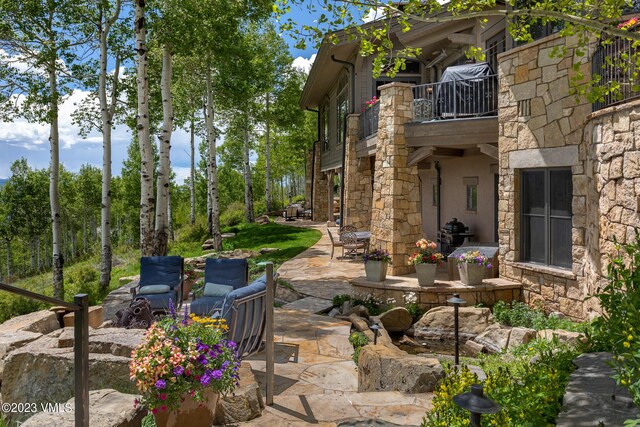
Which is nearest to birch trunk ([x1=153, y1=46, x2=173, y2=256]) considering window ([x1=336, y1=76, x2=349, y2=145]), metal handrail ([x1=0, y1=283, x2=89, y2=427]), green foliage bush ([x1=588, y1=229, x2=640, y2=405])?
window ([x1=336, y1=76, x2=349, y2=145])

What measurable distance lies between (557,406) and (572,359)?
1.01 m

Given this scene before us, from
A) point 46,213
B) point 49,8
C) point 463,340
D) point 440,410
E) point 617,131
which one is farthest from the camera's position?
point 46,213

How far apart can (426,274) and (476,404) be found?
23.3 ft

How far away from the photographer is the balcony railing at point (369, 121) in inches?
526

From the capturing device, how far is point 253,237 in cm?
2075

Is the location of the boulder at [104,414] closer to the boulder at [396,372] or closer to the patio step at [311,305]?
the boulder at [396,372]

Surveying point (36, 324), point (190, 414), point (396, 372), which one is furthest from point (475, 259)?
point (36, 324)

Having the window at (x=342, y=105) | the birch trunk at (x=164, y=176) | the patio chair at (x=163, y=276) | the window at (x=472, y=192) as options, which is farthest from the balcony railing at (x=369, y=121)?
the patio chair at (x=163, y=276)

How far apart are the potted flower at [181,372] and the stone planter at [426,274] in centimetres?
621

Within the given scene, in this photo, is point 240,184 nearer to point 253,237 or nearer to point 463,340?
point 253,237

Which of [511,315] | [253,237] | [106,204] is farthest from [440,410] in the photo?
[253,237]

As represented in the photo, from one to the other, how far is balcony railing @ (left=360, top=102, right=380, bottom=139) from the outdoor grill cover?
7.85 ft

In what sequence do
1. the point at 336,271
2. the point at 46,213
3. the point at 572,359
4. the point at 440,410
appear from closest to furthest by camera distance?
the point at 440,410, the point at 572,359, the point at 336,271, the point at 46,213

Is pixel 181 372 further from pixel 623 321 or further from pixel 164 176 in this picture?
pixel 164 176
